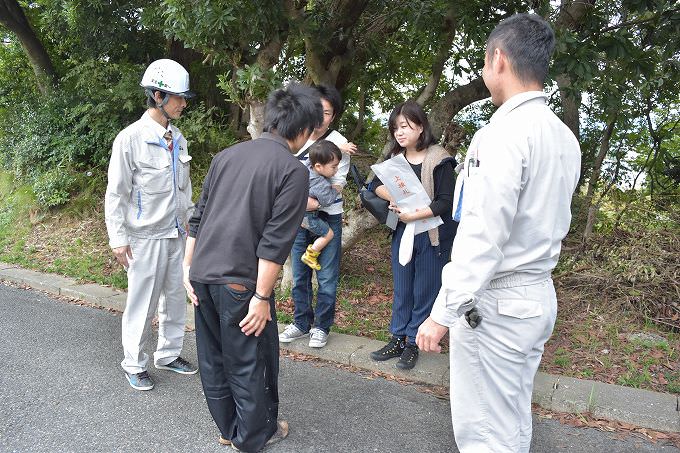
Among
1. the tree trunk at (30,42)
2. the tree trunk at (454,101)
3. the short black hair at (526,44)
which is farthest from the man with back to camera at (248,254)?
the tree trunk at (30,42)

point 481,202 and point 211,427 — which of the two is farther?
point 211,427

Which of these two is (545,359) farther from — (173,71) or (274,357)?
(173,71)

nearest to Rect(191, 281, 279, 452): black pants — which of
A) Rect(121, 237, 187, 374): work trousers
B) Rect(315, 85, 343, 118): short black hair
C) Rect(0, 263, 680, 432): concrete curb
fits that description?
Rect(121, 237, 187, 374): work trousers

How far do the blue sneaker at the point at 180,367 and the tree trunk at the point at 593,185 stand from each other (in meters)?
4.15

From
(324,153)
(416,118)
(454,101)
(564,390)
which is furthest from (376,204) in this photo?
(454,101)

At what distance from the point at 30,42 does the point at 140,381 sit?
333 inches

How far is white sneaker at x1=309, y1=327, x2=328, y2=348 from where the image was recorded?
4.36 m

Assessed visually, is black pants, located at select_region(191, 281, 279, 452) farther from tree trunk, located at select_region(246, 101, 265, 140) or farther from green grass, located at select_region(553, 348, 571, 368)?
tree trunk, located at select_region(246, 101, 265, 140)

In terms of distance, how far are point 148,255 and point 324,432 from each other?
5.51 ft

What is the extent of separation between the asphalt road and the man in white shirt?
1.01m

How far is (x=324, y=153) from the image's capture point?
3877 mm

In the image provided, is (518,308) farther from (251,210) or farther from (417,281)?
(417,281)

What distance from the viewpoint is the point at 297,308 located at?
4461 mm

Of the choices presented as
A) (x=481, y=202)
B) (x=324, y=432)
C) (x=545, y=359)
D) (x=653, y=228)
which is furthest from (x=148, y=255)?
(x=653, y=228)
